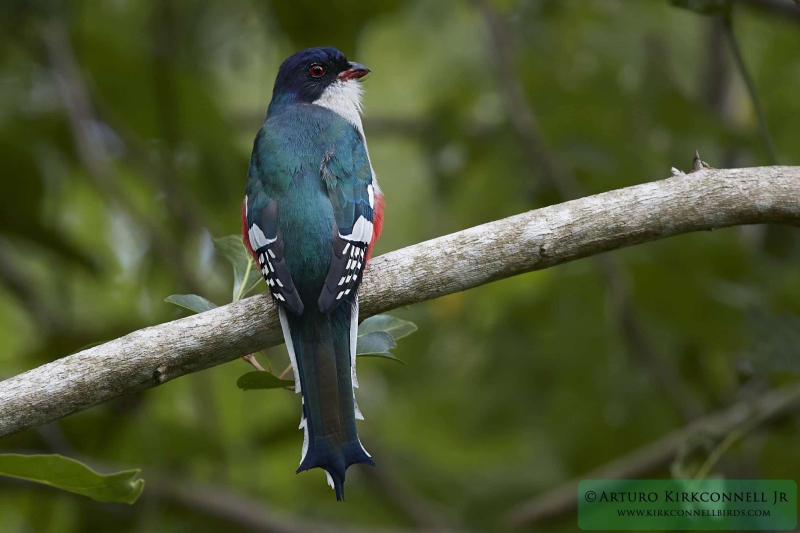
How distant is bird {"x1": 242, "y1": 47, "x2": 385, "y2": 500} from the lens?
2896 millimetres

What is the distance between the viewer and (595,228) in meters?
2.90

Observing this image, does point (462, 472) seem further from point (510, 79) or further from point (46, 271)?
point (46, 271)

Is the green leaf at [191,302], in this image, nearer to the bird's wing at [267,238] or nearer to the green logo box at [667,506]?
the bird's wing at [267,238]

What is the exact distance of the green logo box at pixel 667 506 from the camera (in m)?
4.40

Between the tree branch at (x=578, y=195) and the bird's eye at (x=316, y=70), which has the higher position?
the bird's eye at (x=316, y=70)

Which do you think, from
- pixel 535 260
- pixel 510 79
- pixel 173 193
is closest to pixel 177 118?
pixel 173 193

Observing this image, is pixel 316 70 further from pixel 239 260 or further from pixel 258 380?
pixel 258 380

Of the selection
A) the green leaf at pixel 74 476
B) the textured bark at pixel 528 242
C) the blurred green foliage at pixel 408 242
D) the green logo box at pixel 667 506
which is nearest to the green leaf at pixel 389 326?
the textured bark at pixel 528 242

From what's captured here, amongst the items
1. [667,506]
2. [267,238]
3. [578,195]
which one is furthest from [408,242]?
[267,238]

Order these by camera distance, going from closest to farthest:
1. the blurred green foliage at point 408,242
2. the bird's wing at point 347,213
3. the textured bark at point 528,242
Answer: the textured bark at point 528,242, the bird's wing at point 347,213, the blurred green foliage at point 408,242

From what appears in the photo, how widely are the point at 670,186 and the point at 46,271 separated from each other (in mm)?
5311

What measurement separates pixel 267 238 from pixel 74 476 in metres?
1.17

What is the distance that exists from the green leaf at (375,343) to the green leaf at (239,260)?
1.91 feet

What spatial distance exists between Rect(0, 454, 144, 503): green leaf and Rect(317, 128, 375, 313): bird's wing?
841 millimetres
